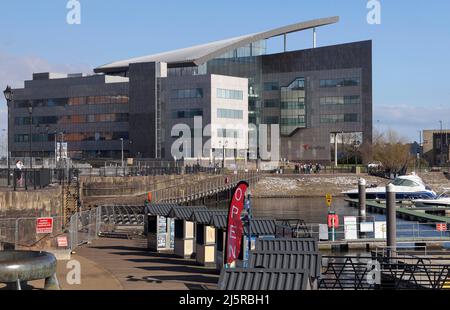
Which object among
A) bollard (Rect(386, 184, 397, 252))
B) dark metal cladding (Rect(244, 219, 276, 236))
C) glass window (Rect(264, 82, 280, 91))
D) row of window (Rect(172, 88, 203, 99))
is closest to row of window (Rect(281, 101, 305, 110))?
glass window (Rect(264, 82, 280, 91))

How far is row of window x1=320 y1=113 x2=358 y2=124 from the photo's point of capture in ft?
411

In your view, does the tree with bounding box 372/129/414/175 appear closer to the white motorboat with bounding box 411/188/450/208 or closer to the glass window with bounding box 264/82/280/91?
the glass window with bounding box 264/82/280/91

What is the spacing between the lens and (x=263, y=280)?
1359cm

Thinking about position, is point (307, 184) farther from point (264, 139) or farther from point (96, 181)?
point (96, 181)

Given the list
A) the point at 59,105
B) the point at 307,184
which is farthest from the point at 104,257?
the point at 59,105

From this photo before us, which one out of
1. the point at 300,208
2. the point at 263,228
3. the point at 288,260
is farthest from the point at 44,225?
the point at 300,208

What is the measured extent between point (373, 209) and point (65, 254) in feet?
169

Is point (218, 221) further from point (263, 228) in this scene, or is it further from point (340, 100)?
point (340, 100)

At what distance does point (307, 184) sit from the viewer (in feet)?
353

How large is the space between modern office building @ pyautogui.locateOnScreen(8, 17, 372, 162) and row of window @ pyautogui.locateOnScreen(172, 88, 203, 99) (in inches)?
5.7

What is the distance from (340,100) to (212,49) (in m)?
22.3

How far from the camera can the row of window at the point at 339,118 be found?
125250 mm

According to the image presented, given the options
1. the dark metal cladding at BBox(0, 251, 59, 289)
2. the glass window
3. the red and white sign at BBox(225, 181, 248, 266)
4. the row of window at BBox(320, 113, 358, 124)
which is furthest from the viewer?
the glass window

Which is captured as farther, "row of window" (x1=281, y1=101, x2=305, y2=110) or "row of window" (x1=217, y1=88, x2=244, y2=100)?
"row of window" (x1=281, y1=101, x2=305, y2=110)
